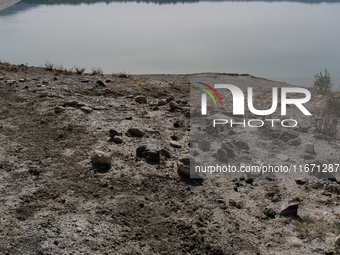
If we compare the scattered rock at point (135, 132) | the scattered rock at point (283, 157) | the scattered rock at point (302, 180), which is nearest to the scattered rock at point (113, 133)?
the scattered rock at point (135, 132)

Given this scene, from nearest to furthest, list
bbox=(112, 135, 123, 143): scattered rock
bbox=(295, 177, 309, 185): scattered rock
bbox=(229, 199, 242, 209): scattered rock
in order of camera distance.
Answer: bbox=(229, 199, 242, 209): scattered rock, bbox=(295, 177, 309, 185): scattered rock, bbox=(112, 135, 123, 143): scattered rock

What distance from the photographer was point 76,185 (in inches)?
138

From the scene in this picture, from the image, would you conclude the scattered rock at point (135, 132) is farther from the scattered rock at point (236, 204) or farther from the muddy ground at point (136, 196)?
the scattered rock at point (236, 204)

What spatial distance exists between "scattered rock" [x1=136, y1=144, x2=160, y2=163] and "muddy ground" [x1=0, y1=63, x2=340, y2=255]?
0.07 m

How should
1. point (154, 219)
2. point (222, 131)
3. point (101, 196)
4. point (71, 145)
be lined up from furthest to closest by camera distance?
point (222, 131) < point (71, 145) < point (101, 196) < point (154, 219)

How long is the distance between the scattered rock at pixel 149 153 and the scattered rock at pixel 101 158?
44cm

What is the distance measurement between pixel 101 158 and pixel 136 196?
0.76 meters

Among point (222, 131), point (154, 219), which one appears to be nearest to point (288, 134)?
point (222, 131)

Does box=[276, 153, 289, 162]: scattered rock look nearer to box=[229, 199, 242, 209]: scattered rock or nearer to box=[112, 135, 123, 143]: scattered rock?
box=[229, 199, 242, 209]: scattered rock

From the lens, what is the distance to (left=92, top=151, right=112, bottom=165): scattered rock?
12.7ft

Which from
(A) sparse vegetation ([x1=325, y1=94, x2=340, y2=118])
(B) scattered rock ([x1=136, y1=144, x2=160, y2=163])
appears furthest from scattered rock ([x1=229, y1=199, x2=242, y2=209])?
(A) sparse vegetation ([x1=325, y1=94, x2=340, y2=118])

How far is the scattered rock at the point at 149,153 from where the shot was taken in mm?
4098

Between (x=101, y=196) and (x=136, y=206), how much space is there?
0.41m

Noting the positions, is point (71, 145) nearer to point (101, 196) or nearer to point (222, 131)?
point (101, 196)
